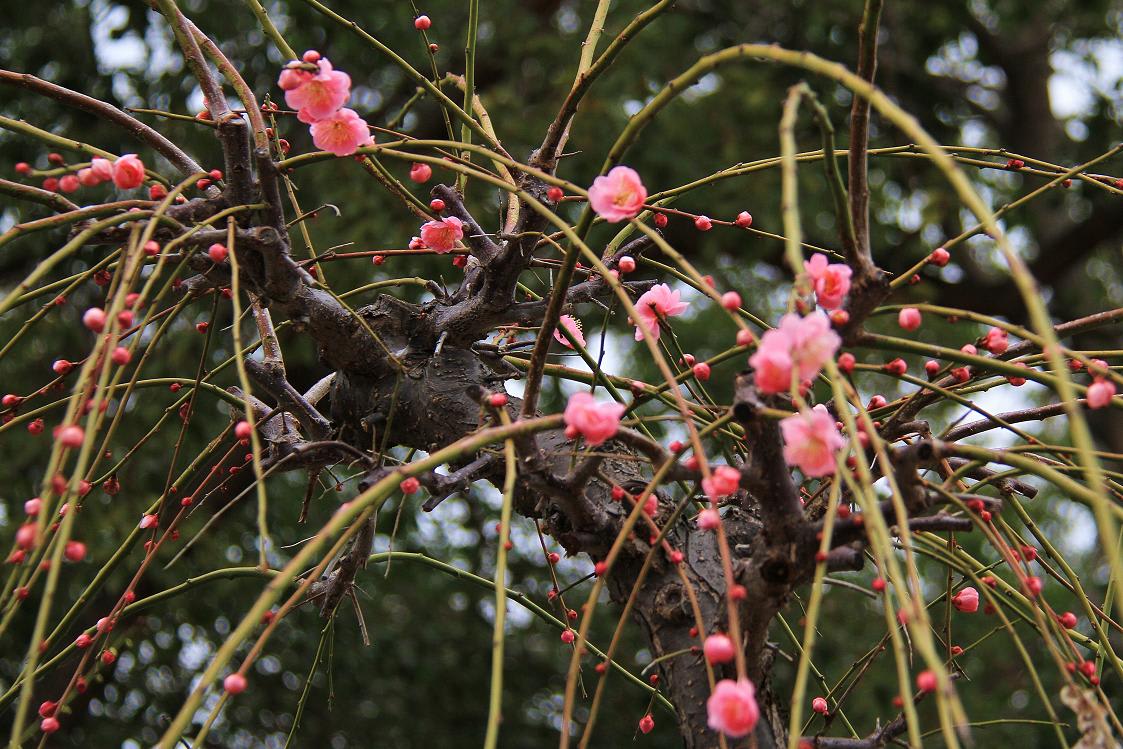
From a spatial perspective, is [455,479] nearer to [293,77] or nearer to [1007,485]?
[293,77]

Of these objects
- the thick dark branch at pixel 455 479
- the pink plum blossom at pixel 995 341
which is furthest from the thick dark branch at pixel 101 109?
the pink plum blossom at pixel 995 341

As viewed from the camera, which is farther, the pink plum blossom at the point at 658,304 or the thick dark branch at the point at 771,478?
the pink plum blossom at the point at 658,304

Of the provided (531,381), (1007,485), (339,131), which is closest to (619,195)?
(531,381)

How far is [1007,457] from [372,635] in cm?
248

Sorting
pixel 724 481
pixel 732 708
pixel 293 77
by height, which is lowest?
pixel 732 708

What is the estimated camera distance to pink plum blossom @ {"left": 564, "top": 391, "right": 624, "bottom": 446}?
2.33 feet

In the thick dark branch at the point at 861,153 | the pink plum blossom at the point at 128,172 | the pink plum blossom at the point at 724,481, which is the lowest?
the pink plum blossom at the point at 724,481

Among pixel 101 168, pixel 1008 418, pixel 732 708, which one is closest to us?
pixel 732 708

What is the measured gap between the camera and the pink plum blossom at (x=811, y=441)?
2.06 feet

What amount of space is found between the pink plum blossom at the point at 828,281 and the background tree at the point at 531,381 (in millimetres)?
19

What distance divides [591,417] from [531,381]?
0.39 feet

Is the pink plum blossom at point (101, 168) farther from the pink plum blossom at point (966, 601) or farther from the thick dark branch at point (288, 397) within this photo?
the pink plum blossom at point (966, 601)

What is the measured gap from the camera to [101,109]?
956mm

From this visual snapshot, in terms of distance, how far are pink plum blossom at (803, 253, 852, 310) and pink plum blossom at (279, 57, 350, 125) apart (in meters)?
0.40
